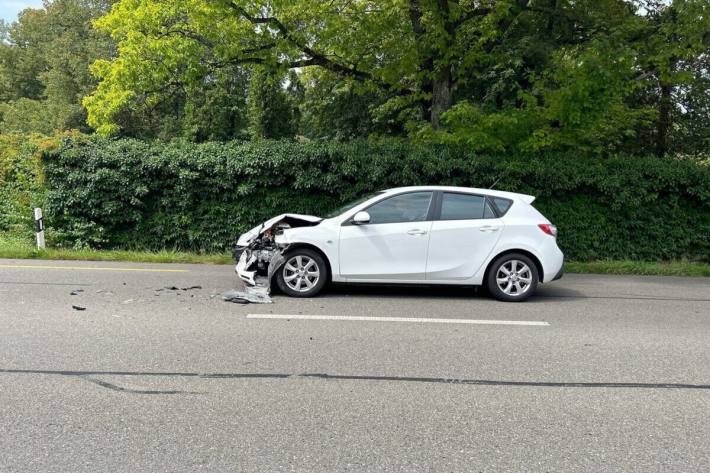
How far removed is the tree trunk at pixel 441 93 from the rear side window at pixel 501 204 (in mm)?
7568

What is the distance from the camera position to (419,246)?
7758 millimetres

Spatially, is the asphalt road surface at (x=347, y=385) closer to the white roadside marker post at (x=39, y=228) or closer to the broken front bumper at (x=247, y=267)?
the broken front bumper at (x=247, y=267)

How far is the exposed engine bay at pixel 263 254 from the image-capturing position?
7.75 meters

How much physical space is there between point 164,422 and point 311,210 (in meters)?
8.55

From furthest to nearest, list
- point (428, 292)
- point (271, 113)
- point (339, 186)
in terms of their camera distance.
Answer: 1. point (271, 113)
2. point (339, 186)
3. point (428, 292)

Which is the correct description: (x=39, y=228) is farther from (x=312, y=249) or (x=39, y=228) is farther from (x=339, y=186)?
(x=312, y=249)

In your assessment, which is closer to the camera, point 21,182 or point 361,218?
point 361,218

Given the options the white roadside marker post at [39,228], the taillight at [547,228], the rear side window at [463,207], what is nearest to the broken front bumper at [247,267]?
the rear side window at [463,207]

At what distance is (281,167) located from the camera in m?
11.9

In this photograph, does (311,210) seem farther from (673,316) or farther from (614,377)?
(614,377)

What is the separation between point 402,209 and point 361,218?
2.07ft

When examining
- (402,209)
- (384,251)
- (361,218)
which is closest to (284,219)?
(361,218)

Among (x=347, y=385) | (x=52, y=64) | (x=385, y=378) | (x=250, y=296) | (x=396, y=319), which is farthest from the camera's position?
(x=52, y=64)

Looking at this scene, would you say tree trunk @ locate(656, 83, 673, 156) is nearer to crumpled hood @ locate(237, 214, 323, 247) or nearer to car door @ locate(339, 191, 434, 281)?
car door @ locate(339, 191, 434, 281)
